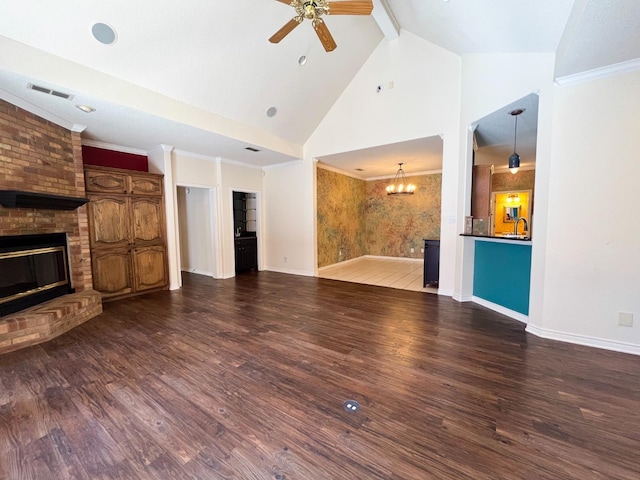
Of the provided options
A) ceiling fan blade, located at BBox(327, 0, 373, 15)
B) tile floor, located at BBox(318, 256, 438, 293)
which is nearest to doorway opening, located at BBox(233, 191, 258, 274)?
tile floor, located at BBox(318, 256, 438, 293)

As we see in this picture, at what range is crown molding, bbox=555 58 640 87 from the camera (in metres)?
2.41

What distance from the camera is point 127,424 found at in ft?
5.63

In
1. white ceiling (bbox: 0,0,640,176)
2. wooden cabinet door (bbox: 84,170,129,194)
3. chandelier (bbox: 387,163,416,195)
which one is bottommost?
wooden cabinet door (bbox: 84,170,129,194)

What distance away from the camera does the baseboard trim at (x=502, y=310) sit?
3337 mm

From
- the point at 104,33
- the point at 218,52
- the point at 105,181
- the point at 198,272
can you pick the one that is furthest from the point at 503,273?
the point at 198,272

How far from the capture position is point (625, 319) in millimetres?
2586

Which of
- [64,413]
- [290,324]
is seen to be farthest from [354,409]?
[64,413]

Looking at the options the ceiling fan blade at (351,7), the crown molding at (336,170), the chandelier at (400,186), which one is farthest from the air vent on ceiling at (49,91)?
the chandelier at (400,186)

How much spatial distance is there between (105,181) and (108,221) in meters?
0.65

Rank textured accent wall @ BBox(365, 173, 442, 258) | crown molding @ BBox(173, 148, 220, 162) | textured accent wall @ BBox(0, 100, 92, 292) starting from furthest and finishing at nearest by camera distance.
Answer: textured accent wall @ BBox(365, 173, 442, 258), crown molding @ BBox(173, 148, 220, 162), textured accent wall @ BBox(0, 100, 92, 292)

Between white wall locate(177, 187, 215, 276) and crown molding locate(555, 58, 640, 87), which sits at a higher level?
crown molding locate(555, 58, 640, 87)

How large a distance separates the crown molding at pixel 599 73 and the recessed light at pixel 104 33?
180 inches

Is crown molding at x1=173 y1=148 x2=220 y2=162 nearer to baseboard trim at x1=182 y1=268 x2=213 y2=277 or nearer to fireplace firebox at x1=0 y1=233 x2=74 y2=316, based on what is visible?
fireplace firebox at x1=0 y1=233 x2=74 y2=316

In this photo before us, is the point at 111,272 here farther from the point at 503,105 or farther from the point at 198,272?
the point at 503,105
